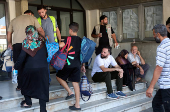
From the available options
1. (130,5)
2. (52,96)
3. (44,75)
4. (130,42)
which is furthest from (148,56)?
(44,75)

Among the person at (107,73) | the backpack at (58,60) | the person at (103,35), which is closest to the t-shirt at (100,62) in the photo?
the person at (107,73)

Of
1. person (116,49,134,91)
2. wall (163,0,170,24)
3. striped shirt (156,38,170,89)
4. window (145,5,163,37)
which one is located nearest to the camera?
striped shirt (156,38,170,89)

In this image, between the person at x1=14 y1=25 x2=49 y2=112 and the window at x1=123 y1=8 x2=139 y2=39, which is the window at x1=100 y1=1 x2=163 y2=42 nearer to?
the window at x1=123 y1=8 x2=139 y2=39

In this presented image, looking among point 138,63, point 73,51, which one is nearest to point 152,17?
point 138,63

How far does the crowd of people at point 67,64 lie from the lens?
3648 millimetres

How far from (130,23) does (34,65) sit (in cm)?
533

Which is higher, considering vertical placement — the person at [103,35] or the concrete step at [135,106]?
the person at [103,35]

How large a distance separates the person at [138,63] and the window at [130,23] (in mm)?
1350

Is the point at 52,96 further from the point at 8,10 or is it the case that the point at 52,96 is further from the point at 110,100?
the point at 8,10

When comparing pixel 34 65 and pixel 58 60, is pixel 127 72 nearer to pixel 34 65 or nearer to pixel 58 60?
pixel 58 60

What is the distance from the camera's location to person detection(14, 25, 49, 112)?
155 inches

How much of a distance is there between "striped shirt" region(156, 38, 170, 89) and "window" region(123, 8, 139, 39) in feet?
16.2

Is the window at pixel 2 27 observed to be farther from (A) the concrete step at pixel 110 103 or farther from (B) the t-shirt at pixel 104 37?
(A) the concrete step at pixel 110 103

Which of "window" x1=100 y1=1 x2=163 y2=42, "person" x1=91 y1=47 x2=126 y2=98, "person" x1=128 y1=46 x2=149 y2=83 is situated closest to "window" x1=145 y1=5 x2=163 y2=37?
"window" x1=100 y1=1 x2=163 y2=42
